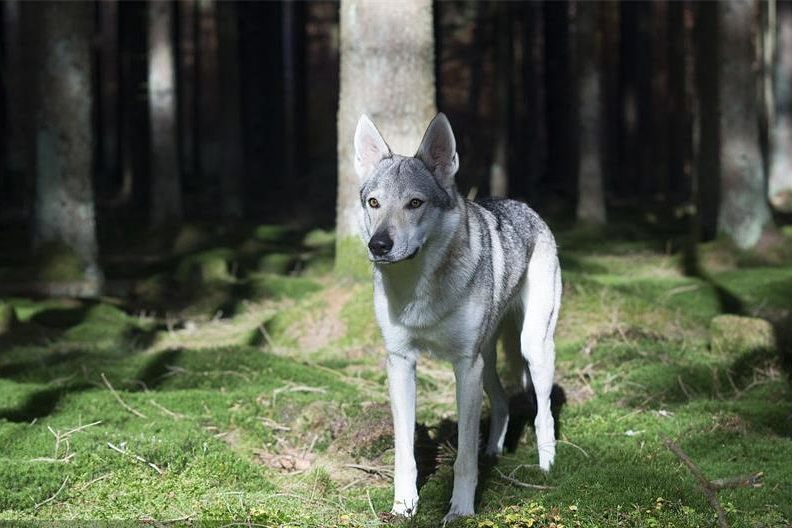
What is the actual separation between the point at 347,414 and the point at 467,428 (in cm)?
178

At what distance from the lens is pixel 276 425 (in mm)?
7406

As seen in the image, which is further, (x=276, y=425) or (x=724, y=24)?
(x=724, y=24)

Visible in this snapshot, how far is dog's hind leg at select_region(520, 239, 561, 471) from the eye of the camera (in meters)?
6.55

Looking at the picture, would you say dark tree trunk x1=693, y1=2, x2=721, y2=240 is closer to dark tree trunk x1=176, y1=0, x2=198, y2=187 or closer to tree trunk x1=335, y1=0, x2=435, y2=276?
tree trunk x1=335, y1=0, x2=435, y2=276

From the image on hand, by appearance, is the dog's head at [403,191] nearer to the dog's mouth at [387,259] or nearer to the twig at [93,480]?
the dog's mouth at [387,259]

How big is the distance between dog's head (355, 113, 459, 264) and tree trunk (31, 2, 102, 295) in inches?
300

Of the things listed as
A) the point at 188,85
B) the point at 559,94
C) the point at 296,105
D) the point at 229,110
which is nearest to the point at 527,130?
the point at 559,94

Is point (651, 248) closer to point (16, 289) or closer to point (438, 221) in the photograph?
point (16, 289)

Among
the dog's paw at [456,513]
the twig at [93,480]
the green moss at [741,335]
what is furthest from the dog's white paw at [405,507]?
the green moss at [741,335]

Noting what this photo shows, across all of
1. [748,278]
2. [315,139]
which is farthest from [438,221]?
[315,139]

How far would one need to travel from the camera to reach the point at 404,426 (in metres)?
5.89

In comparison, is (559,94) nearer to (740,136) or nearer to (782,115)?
(782,115)

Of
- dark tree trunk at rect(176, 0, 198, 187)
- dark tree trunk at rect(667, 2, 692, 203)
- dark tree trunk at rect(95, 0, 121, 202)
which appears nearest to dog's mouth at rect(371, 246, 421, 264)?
dark tree trunk at rect(667, 2, 692, 203)

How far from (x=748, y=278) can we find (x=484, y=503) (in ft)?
24.2
